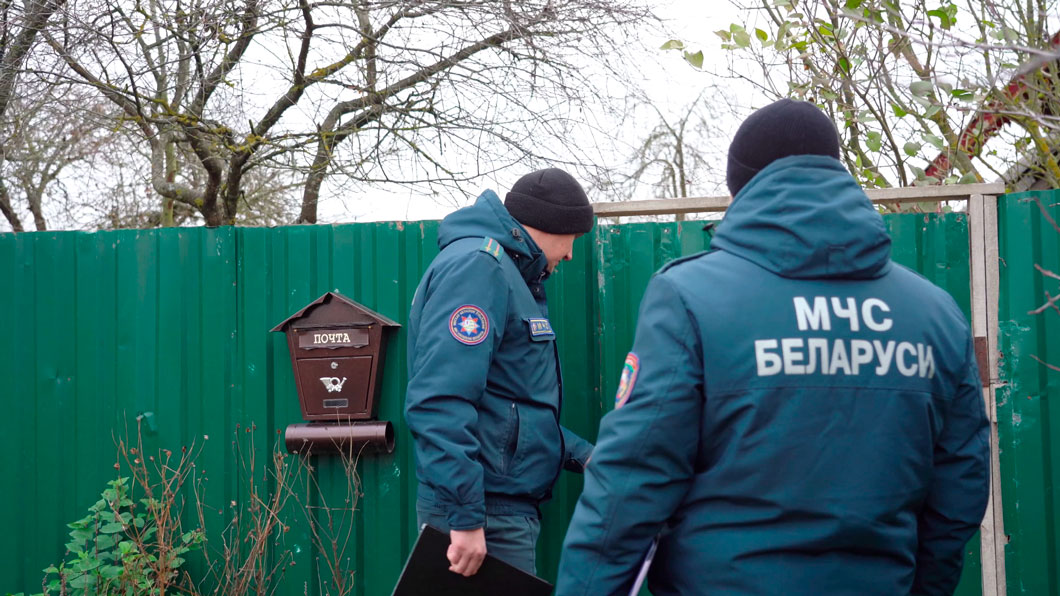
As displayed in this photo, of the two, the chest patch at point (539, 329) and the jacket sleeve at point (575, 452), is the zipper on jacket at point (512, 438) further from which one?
the jacket sleeve at point (575, 452)

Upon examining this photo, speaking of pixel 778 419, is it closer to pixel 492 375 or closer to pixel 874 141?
pixel 492 375

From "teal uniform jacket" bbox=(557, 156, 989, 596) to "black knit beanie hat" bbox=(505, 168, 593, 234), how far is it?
1.17 m

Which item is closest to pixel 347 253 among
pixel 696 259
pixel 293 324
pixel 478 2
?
pixel 293 324

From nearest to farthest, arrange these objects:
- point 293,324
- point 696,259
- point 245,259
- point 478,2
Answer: point 696,259 < point 293,324 < point 245,259 < point 478,2

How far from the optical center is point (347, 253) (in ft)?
11.7

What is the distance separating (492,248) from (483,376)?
432 millimetres

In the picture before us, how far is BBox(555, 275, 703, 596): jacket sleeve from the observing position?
4.98 feet

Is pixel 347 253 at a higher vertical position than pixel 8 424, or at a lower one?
higher

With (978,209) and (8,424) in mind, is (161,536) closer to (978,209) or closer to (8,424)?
(8,424)

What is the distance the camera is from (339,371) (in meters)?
3.33

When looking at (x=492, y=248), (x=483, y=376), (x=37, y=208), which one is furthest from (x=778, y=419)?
A: (x=37, y=208)

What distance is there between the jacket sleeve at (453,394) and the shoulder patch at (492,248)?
10cm

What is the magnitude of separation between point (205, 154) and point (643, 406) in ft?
21.0

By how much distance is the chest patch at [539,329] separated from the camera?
2.59 m
